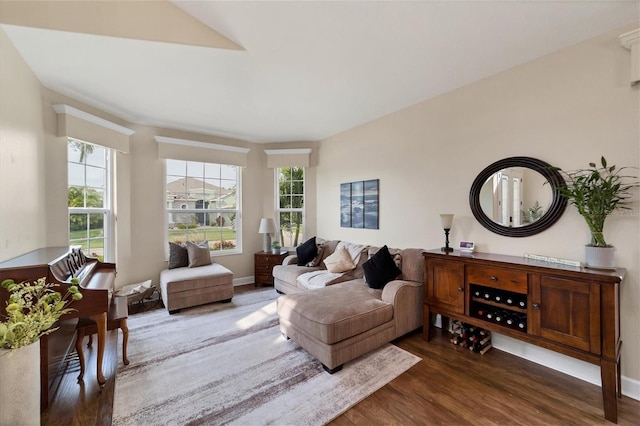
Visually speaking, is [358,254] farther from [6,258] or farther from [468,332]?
[6,258]

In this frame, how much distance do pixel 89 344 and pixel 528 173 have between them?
15.1 ft

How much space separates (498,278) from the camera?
7.16 ft

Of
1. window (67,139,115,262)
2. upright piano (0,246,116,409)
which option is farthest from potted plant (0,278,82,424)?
window (67,139,115,262)

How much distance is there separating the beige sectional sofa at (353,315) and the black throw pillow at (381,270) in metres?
0.08

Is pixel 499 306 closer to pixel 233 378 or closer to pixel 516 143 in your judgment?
pixel 516 143

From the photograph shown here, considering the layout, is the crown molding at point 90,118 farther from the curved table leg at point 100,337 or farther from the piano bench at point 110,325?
the curved table leg at point 100,337

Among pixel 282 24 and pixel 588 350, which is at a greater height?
pixel 282 24

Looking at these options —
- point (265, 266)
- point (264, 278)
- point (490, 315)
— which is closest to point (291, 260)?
point (265, 266)

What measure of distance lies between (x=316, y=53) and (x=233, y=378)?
2876mm

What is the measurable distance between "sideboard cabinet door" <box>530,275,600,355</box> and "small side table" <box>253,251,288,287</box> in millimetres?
3583

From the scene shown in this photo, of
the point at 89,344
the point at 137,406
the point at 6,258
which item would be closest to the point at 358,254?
the point at 137,406

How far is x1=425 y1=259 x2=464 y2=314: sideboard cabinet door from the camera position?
95.7 inches

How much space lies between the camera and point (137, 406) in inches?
71.6

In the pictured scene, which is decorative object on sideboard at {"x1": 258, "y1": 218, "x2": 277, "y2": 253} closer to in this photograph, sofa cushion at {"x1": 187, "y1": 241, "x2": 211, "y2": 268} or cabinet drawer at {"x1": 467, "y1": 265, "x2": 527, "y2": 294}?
sofa cushion at {"x1": 187, "y1": 241, "x2": 211, "y2": 268}
